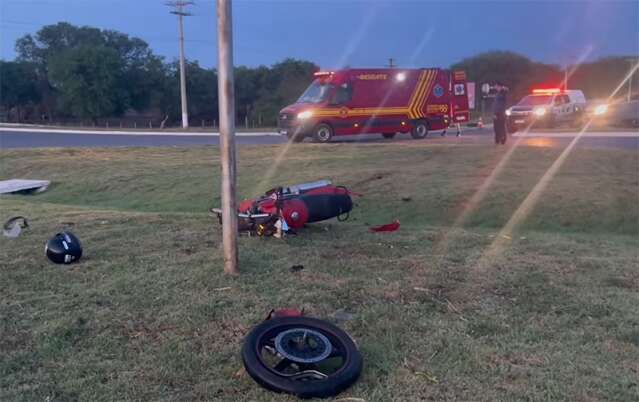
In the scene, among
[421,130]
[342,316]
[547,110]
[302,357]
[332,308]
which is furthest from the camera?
[547,110]

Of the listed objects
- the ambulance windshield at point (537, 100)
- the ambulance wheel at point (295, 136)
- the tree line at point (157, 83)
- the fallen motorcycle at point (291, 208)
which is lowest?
the fallen motorcycle at point (291, 208)

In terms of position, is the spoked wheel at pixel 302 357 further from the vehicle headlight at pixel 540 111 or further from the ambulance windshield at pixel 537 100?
the ambulance windshield at pixel 537 100

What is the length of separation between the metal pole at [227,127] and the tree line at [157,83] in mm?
49190

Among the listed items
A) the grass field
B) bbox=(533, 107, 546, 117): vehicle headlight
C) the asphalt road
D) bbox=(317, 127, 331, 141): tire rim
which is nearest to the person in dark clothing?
the asphalt road

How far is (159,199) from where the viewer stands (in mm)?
12594

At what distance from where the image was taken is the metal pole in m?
4.88

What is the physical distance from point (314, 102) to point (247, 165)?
25.8ft

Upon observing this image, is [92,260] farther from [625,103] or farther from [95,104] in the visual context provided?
[95,104]

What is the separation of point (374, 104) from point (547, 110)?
Answer: 1037 centimetres

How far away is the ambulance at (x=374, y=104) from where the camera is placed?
22.5 meters

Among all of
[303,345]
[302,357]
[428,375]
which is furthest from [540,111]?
[302,357]

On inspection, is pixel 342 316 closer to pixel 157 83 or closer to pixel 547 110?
pixel 547 110

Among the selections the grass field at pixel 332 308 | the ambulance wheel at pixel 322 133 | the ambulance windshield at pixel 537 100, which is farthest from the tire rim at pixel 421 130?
the grass field at pixel 332 308

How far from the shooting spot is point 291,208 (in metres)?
6.68
